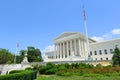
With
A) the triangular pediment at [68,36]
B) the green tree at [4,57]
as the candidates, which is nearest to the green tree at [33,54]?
the green tree at [4,57]

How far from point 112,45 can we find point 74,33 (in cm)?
1731

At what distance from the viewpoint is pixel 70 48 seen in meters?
75.1

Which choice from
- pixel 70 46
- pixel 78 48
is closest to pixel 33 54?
pixel 70 46

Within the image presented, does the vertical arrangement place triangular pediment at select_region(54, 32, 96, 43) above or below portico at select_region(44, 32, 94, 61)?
above

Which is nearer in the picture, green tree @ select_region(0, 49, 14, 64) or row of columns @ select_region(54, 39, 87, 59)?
green tree @ select_region(0, 49, 14, 64)

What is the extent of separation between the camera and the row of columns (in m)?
71.1

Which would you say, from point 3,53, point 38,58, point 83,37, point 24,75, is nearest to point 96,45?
point 83,37

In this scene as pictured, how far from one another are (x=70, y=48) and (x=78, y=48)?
436 cm

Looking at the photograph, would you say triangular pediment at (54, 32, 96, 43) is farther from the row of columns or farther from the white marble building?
the row of columns

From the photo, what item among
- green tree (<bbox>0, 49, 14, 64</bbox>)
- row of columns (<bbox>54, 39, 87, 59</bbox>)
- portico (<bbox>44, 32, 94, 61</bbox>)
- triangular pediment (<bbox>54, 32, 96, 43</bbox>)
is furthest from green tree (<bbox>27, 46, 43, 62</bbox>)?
triangular pediment (<bbox>54, 32, 96, 43</bbox>)

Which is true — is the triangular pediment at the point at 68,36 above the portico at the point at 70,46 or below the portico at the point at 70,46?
above

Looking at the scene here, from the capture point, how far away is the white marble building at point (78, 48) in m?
65.5

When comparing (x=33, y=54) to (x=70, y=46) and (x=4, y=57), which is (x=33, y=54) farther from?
(x=70, y=46)

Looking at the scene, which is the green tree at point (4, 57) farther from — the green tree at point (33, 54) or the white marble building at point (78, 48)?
the white marble building at point (78, 48)
